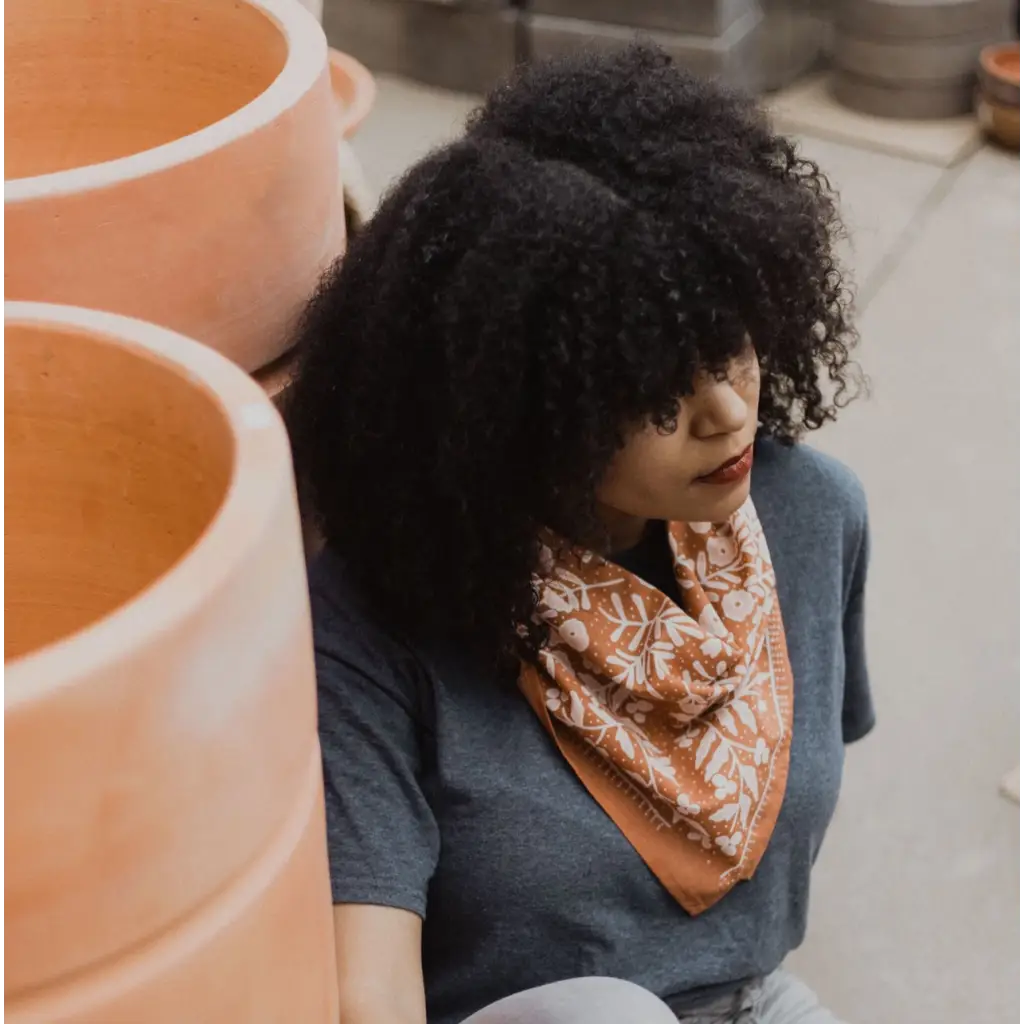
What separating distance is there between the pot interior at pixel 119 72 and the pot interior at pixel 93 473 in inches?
13.0

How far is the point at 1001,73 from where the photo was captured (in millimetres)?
2564

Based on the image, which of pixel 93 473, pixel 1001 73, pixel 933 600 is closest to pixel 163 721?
pixel 93 473

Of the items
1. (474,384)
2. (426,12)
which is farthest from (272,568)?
(426,12)

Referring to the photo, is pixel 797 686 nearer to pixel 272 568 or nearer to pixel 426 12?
pixel 272 568

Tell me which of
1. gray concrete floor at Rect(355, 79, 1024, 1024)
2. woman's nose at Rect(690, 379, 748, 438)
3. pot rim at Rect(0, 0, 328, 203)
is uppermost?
pot rim at Rect(0, 0, 328, 203)

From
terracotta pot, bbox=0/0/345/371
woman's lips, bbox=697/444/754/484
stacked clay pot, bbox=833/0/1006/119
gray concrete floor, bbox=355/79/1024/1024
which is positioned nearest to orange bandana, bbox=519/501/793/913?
woman's lips, bbox=697/444/754/484

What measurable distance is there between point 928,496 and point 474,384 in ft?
4.49

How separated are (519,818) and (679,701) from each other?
0.41ft

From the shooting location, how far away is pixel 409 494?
2.50 feet

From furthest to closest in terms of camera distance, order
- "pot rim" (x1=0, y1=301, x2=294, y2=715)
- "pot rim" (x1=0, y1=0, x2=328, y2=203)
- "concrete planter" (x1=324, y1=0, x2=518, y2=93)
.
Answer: "concrete planter" (x1=324, y1=0, x2=518, y2=93) < "pot rim" (x1=0, y1=0, x2=328, y2=203) < "pot rim" (x1=0, y1=301, x2=294, y2=715)

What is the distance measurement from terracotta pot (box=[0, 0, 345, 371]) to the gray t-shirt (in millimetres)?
191

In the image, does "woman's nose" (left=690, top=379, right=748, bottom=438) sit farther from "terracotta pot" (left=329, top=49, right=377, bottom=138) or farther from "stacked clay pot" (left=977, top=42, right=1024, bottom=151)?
"stacked clay pot" (left=977, top=42, right=1024, bottom=151)

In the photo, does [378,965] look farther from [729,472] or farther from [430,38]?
[430,38]

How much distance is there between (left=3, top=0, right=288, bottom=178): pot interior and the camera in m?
0.81
